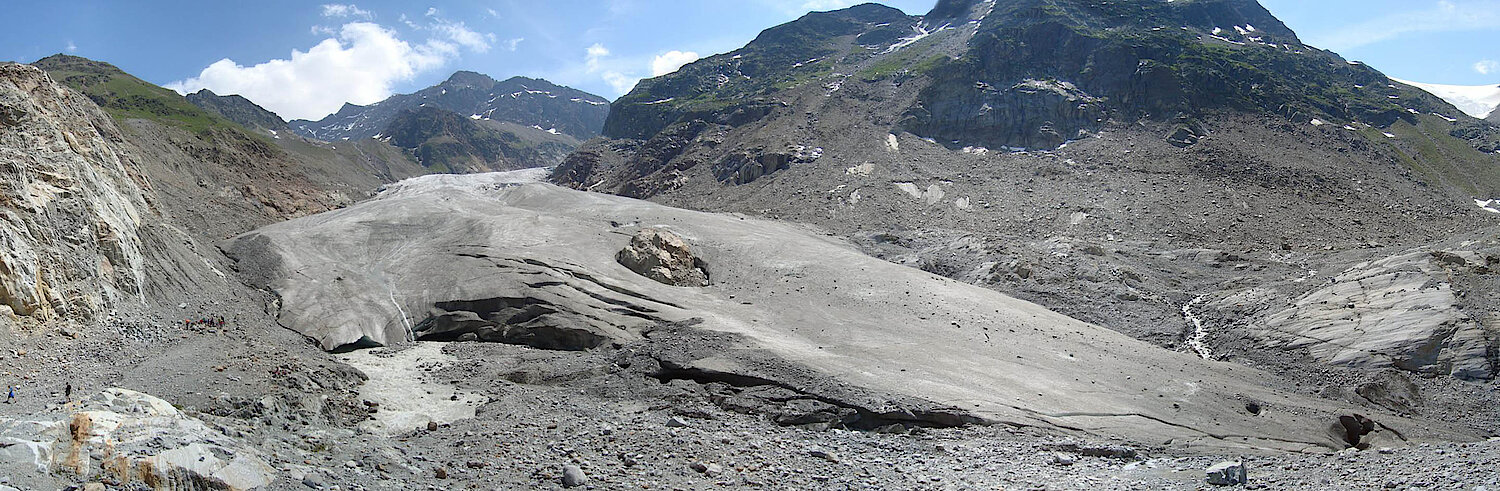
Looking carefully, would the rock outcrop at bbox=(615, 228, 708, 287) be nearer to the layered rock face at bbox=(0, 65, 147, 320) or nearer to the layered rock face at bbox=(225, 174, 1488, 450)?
the layered rock face at bbox=(225, 174, 1488, 450)

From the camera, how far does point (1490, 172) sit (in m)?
70.6

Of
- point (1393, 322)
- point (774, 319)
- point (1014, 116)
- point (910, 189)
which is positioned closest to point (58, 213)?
point (774, 319)

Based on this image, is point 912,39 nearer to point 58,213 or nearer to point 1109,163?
point 1109,163

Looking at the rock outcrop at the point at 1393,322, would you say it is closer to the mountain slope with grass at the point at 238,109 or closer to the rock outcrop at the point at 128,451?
the rock outcrop at the point at 128,451

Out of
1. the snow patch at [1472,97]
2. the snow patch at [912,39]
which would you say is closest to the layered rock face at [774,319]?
the snow patch at [912,39]

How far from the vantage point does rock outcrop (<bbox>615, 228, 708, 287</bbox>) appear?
118ft

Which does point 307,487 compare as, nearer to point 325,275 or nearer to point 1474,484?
point 1474,484

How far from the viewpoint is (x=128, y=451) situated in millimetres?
12352

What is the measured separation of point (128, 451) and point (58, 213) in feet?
51.8

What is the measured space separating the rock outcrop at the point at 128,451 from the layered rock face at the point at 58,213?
909cm

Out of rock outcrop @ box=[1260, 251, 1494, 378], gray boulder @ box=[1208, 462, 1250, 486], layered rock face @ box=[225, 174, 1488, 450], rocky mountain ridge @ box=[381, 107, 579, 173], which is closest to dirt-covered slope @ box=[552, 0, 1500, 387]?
rock outcrop @ box=[1260, 251, 1494, 378]

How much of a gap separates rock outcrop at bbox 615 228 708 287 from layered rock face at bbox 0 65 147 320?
59.1ft

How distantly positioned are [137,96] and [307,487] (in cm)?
12536

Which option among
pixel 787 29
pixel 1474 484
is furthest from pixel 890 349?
pixel 787 29
